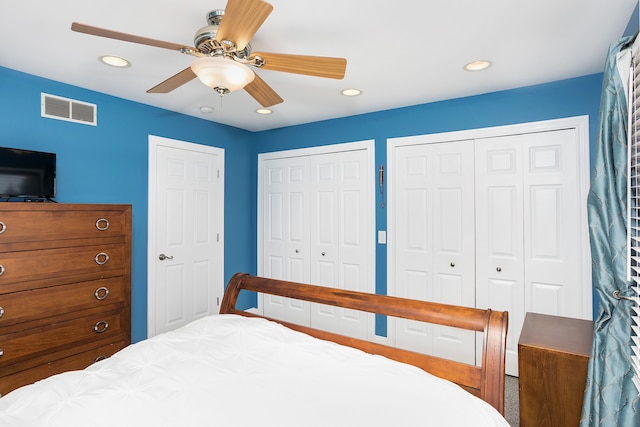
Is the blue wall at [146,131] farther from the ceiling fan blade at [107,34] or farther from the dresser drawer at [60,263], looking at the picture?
the ceiling fan blade at [107,34]

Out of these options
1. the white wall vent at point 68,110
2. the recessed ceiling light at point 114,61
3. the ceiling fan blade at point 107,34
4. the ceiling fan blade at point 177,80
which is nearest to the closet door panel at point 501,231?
the ceiling fan blade at point 177,80

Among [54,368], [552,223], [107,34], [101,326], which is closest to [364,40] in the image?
[107,34]

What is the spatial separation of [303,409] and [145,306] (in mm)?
2716

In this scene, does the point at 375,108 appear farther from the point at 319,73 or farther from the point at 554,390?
the point at 554,390

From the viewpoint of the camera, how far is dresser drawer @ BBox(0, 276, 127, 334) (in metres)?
2.15

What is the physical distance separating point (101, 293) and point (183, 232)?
1.20m

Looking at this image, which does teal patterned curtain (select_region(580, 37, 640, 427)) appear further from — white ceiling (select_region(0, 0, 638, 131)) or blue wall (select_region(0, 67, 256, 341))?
blue wall (select_region(0, 67, 256, 341))

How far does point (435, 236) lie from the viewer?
3.31 metres

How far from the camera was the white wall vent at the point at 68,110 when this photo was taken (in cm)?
272

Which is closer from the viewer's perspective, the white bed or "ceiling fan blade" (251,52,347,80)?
the white bed

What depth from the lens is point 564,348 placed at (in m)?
1.70

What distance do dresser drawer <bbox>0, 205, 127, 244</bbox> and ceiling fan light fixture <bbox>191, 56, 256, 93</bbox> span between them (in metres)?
1.46

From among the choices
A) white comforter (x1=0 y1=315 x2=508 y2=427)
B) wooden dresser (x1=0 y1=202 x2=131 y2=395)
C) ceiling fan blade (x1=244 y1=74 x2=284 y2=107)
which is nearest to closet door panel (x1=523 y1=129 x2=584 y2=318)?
white comforter (x1=0 y1=315 x2=508 y2=427)

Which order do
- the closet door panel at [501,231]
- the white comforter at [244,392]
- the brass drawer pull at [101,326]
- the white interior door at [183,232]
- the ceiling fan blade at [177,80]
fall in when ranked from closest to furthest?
the white comforter at [244,392] < the ceiling fan blade at [177,80] < the brass drawer pull at [101,326] < the closet door panel at [501,231] < the white interior door at [183,232]
